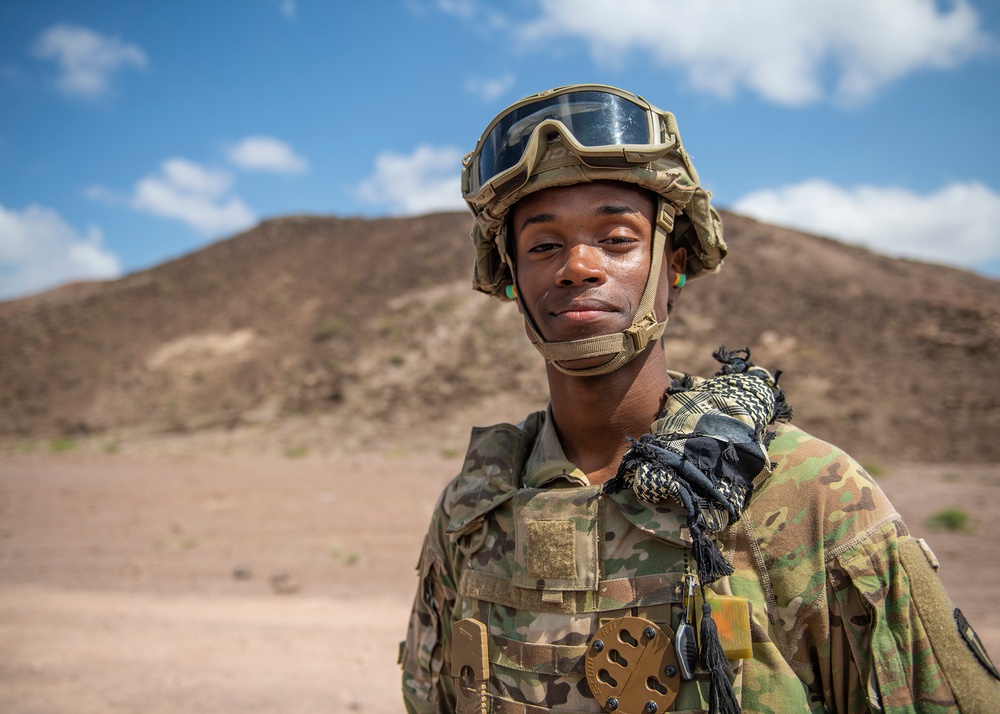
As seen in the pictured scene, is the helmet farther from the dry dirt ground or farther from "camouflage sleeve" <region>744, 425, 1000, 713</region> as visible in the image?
the dry dirt ground

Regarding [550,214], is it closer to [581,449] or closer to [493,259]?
[493,259]

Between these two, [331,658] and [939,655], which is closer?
[939,655]

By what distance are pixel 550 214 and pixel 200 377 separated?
2704cm

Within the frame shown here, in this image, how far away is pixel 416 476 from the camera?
544 inches

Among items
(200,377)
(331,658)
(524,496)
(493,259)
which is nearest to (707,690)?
(524,496)

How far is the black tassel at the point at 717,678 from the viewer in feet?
5.15

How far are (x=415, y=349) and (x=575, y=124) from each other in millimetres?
23824

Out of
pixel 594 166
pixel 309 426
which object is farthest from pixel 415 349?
pixel 594 166

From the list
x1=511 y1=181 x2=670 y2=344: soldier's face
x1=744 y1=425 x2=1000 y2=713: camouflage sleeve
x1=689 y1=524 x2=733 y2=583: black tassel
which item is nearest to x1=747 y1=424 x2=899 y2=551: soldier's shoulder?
x1=744 y1=425 x2=1000 y2=713: camouflage sleeve

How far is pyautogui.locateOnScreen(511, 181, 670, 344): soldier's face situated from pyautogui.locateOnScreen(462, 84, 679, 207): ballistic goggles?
0.10m

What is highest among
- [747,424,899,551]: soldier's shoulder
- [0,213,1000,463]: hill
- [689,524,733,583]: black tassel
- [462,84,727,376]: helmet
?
[0,213,1000,463]: hill

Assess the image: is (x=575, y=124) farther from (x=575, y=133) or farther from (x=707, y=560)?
(x=707, y=560)

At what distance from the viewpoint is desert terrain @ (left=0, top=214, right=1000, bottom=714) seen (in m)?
6.23

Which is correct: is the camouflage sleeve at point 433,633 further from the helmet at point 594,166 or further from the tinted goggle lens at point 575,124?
the tinted goggle lens at point 575,124
